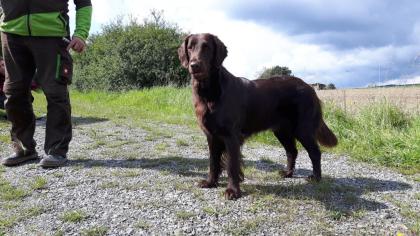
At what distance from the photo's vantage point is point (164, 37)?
66.0 feet

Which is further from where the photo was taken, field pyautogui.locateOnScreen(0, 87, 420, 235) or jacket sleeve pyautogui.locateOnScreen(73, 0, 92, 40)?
jacket sleeve pyautogui.locateOnScreen(73, 0, 92, 40)

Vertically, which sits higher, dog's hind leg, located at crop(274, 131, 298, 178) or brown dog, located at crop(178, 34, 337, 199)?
brown dog, located at crop(178, 34, 337, 199)

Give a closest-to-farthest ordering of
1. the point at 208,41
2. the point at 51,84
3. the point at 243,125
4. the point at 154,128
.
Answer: the point at 208,41 < the point at 243,125 < the point at 51,84 < the point at 154,128

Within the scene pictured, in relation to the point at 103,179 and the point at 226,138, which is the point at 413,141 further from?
the point at 103,179

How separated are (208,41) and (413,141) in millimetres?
3151

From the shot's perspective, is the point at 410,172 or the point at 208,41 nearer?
the point at 208,41

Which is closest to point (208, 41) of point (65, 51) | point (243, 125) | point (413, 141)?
point (243, 125)

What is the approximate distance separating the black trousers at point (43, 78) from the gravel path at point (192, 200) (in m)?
0.44

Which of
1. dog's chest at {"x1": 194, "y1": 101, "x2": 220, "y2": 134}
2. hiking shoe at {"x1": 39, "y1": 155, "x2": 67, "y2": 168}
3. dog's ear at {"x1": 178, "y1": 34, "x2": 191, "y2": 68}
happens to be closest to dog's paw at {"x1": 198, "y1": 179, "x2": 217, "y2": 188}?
dog's chest at {"x1": 194, "y1": 101, "x2": 220, "y2": 134}

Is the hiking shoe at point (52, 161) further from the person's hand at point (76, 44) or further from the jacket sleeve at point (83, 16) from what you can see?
the jacket sleeve at point (83, 16)

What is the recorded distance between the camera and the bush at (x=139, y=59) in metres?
19.2

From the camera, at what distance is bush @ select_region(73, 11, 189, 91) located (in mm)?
19234

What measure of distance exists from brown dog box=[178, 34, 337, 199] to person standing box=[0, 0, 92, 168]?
135 centimetres

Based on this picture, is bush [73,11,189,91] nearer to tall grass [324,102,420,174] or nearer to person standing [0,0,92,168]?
tall grass [324,102,420,174]
